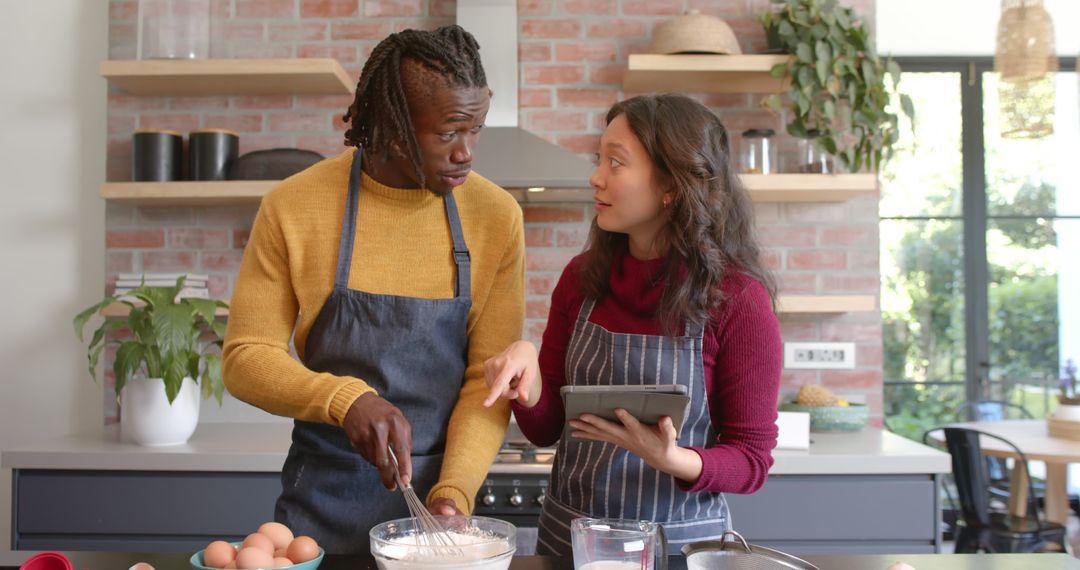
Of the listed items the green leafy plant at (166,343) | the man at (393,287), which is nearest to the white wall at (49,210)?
the green leafy plant at (166,343)

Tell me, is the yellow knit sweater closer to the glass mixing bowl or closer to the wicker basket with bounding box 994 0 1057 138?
the glass mixing bowl

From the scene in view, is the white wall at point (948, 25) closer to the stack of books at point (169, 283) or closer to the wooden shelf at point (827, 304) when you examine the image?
the wooden shelf at point (827, 304)

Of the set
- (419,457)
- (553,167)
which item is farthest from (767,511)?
(419,457)

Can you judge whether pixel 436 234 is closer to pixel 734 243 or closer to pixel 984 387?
pixel 734 243

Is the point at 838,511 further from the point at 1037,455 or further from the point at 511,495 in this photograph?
the point at 1037,455

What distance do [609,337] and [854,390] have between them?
5.59 feet

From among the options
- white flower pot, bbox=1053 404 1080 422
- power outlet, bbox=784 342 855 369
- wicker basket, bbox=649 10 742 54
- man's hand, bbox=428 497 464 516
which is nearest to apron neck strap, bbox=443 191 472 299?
man's hand, bbox=428 497 464 516

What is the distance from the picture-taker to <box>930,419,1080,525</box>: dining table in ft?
11.1

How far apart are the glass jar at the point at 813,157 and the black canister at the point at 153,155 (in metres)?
1.82

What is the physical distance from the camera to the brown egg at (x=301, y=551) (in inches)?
40.9

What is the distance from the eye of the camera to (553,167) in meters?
2.61

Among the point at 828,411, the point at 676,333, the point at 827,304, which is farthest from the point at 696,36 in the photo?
the point at 676,333

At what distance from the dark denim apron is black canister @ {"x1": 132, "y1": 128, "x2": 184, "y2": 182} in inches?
62.2

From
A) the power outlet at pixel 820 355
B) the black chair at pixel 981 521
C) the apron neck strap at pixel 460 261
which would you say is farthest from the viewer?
the black chair at pixel 981 521
